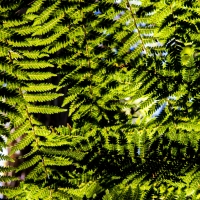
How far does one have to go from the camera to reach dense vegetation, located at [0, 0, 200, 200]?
883 millimetres

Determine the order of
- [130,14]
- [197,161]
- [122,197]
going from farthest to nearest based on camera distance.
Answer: [130,14] < [197,161] < [122,197]

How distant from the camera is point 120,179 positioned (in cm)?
90

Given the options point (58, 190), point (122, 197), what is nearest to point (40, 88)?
point (58, 190)

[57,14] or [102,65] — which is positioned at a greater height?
[57,14]

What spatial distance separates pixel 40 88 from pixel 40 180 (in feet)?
1.15

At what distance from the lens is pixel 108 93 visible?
0.99m

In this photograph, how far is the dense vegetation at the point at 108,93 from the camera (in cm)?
88

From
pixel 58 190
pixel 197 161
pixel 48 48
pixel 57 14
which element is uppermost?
pixel 57 14

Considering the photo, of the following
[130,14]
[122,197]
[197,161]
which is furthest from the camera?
[130,14]

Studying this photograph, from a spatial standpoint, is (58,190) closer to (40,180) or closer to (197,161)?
(40,180)

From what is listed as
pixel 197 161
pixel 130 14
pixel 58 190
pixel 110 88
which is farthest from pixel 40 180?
pixel 130 14

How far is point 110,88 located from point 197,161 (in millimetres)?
406

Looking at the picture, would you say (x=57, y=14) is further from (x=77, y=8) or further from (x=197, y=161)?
(x=197, y=161)

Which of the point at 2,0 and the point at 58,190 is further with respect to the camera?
the point at 58,190
